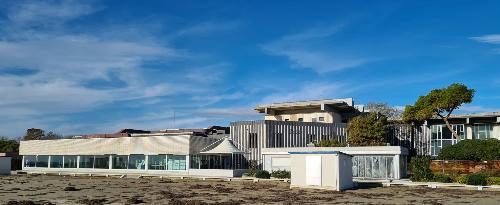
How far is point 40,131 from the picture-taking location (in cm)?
13412

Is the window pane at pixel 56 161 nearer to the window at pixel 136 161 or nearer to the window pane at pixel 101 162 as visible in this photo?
the window pane at pixel 101 162

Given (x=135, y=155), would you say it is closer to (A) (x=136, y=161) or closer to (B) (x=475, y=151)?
(A) (x=136, y=161)

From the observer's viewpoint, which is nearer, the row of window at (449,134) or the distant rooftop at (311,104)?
the row of window at (449,134)

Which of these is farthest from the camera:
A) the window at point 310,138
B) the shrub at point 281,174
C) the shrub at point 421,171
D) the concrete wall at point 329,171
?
the window at point 310,138

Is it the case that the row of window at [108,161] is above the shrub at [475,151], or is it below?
below

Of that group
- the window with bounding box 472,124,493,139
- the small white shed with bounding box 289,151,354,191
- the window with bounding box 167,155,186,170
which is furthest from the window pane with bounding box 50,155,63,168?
the window with bounding box 472,124,493,139

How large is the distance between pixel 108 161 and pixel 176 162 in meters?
13.8

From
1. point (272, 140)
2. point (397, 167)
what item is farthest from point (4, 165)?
point (397, 167)

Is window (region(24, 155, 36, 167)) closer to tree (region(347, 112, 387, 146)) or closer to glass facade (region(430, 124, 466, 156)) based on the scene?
tree (region(347, 112, 387, 146))

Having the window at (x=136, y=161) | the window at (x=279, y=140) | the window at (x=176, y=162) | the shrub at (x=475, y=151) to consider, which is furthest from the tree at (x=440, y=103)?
the window at (x=136, y=161)

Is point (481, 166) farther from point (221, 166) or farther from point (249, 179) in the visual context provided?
point (221, 166)

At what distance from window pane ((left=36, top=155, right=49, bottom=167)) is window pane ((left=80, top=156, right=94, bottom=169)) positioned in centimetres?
922

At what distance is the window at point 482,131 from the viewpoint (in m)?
65.1

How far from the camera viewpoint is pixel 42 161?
8581cm
